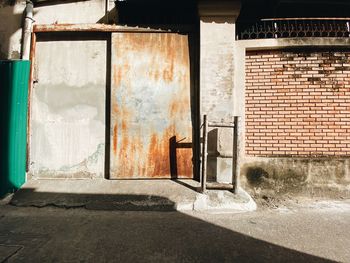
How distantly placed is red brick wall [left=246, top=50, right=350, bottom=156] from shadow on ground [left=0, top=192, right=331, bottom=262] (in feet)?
6.90

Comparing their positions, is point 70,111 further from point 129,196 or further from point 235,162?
point 235,162

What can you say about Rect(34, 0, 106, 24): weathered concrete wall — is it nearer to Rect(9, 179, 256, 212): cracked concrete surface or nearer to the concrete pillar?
the concrete pillar

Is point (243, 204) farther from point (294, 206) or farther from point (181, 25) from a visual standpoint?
point (181, 25)

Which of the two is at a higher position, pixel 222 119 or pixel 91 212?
pixel 222 119

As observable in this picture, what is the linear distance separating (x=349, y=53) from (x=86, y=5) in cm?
513

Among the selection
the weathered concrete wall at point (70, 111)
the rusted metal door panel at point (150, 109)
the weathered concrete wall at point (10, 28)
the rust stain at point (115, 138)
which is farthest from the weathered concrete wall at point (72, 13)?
the rust stain at point (115, 138)

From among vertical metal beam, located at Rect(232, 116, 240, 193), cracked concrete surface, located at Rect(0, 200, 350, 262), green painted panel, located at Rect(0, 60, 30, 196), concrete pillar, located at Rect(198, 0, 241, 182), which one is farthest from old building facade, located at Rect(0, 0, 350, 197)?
cracked concrete surface, located at Rect(0, 200, 350, 262)

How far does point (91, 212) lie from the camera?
12.5 ft

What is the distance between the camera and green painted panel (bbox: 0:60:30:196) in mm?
4480

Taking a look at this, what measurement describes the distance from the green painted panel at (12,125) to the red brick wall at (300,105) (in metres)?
4.24

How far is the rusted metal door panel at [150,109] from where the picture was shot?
476cm

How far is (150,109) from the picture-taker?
479cm

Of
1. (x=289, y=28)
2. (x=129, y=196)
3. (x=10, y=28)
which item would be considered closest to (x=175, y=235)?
(x=129, y=196)

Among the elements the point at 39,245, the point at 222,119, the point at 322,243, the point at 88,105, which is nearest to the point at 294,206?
the point at 322,243
